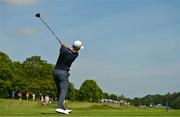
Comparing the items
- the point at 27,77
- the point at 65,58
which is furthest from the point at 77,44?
the point at 27,77

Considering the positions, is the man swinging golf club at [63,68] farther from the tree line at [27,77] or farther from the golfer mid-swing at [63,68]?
the tree line at [27,77]

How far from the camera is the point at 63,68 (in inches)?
613

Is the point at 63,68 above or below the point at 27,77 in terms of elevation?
below

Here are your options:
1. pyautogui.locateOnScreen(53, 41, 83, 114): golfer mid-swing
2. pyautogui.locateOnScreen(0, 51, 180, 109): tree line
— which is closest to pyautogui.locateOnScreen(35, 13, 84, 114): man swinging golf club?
pyautogui.locateOnScreen(53, 41, 83, 114): golfer mid-swing

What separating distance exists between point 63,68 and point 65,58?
378 mm

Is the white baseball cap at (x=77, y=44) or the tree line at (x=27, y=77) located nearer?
the white baseball cap at (x=77, y=44)

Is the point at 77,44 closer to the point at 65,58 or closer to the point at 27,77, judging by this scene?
the point at 65,58

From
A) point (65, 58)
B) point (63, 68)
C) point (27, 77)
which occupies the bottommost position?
point (63, 68)

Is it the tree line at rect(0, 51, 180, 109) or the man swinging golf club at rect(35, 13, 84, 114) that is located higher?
the tree line at rect(0, 51, 180, 109)

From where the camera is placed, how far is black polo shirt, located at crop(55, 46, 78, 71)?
15.3 m

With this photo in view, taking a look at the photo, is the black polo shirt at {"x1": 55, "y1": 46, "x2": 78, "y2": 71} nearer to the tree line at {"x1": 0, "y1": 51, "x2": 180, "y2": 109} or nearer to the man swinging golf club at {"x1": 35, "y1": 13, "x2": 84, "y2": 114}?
the man swinging golf club at {"x1": 35, "y1": 13, "x2": 84, "y2": 114}

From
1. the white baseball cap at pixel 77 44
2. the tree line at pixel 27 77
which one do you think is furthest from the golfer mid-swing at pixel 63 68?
the tree line at pixel 27 77

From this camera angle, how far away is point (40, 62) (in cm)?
15800

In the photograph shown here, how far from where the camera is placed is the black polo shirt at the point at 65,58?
1534cm
